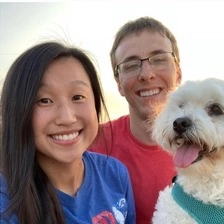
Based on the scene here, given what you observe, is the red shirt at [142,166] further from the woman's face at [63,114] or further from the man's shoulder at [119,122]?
the woman's face at [63,114]

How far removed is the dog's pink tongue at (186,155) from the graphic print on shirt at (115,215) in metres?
0.46

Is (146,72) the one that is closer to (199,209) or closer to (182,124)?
(182,124)

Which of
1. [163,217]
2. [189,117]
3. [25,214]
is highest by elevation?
[189,117]

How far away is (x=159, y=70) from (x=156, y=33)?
1.18 ft

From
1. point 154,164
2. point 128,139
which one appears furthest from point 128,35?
point 154,164

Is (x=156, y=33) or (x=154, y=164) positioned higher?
(x=156, y=33)

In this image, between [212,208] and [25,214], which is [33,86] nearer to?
[25,214]

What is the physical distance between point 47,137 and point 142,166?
1.11 metres

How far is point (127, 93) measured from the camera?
10.6ft

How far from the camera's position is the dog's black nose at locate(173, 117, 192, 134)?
2.24m

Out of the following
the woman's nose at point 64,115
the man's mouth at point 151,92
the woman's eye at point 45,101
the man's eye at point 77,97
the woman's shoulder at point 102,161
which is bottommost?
the woman's shoulder at point 102,161

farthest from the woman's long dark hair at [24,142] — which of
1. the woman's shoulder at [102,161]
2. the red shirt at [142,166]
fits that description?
the red shirt at [142,166]

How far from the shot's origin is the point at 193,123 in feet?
7.38

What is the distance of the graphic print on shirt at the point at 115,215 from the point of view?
218cm
